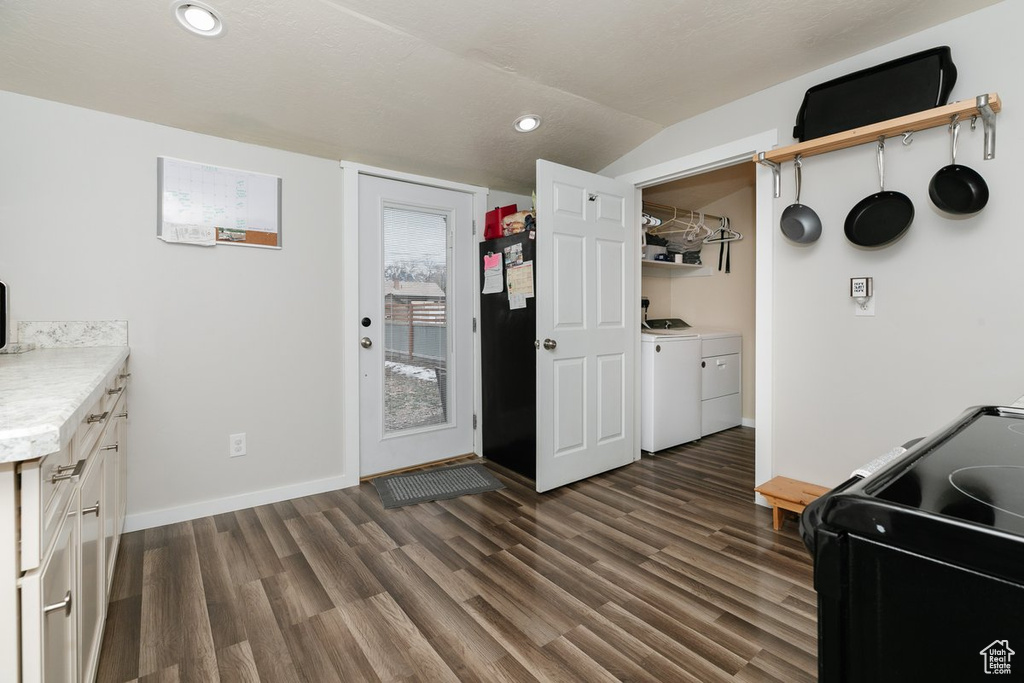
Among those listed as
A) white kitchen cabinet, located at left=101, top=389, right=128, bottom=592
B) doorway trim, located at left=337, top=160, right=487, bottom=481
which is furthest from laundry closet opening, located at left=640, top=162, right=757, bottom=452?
white kitchen cabinet, located at left=101, top=389, right=128, bottom=592

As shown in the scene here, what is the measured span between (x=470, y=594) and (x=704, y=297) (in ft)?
12.4

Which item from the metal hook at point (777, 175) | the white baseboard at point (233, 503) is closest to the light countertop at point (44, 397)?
the white baseboard at point (233, 503)

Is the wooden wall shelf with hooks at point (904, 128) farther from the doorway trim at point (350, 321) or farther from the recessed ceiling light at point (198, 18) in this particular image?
the recessed ceiling light at point (198, 18)

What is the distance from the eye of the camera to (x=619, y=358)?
3154mm

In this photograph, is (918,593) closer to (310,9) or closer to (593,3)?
(593,3)

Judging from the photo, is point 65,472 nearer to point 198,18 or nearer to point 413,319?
point 198,18

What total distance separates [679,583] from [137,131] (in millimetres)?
3200

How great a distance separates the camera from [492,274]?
128 inches

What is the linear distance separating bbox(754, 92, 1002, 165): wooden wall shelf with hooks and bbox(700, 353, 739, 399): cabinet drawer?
1.91 metres

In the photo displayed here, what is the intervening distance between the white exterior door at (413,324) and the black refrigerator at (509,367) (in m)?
0.14

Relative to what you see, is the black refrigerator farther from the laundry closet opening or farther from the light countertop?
the light countertop

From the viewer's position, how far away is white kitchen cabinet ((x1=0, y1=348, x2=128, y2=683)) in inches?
29.2

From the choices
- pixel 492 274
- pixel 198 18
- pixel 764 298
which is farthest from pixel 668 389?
pixel 198 18

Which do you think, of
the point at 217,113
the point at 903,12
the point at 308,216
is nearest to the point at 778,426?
the point at 903,12
